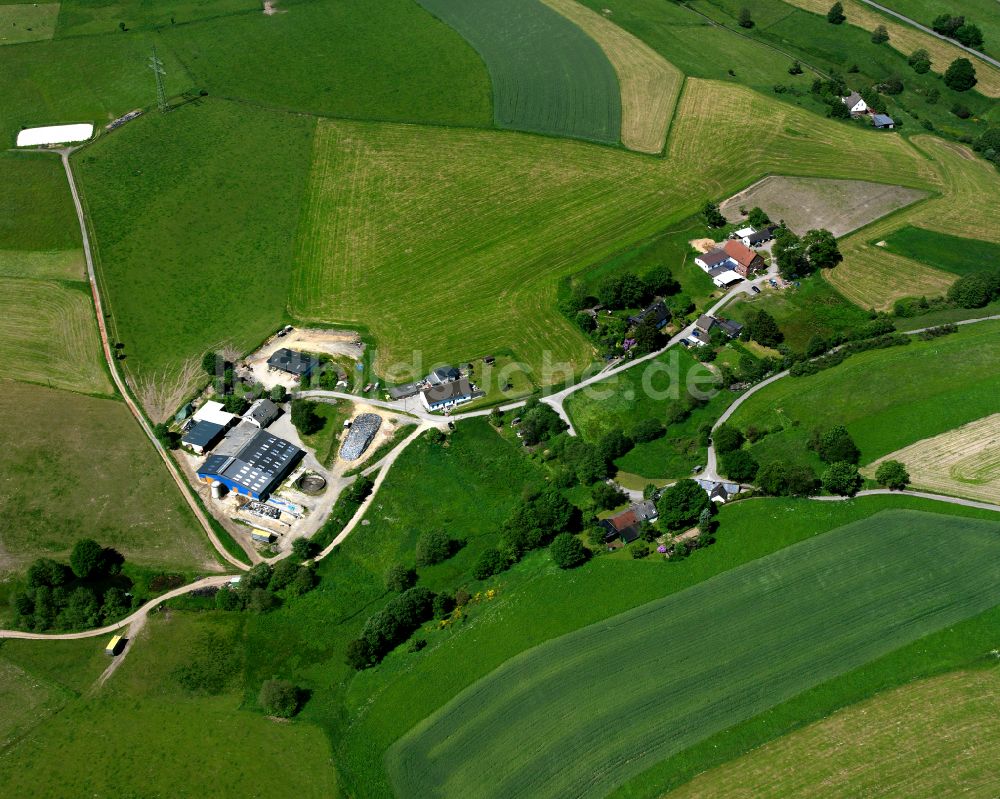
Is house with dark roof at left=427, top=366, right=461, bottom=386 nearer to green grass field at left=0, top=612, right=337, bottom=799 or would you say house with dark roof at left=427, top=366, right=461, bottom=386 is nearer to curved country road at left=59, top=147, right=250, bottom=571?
curved country road at left=59, top=147, right=250, bottom=571

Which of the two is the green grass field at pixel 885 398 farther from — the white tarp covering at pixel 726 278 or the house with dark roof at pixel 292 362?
the house with dark roof at pixel 292 362

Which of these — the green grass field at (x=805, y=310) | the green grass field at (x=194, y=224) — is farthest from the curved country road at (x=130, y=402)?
the green grass field at (x=805, y=310)

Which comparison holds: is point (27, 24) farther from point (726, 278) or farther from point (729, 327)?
point (729, 327)

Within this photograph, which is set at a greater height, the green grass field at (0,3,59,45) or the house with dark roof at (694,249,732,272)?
the house with dark roof at (694,249,732,272)

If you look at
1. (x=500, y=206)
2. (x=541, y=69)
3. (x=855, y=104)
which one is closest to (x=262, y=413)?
(x=500, y=206)

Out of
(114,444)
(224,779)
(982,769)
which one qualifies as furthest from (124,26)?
(982,769)

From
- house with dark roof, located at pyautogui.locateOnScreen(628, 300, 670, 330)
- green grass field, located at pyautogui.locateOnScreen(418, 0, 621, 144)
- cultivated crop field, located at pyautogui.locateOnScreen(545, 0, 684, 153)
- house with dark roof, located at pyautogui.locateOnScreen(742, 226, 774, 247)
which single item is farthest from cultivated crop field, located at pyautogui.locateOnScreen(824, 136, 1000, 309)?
green grass field, located at pyautogui.locateOnScreen(418, 0, 621, 144)

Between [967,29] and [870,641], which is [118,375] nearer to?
[870,641]
